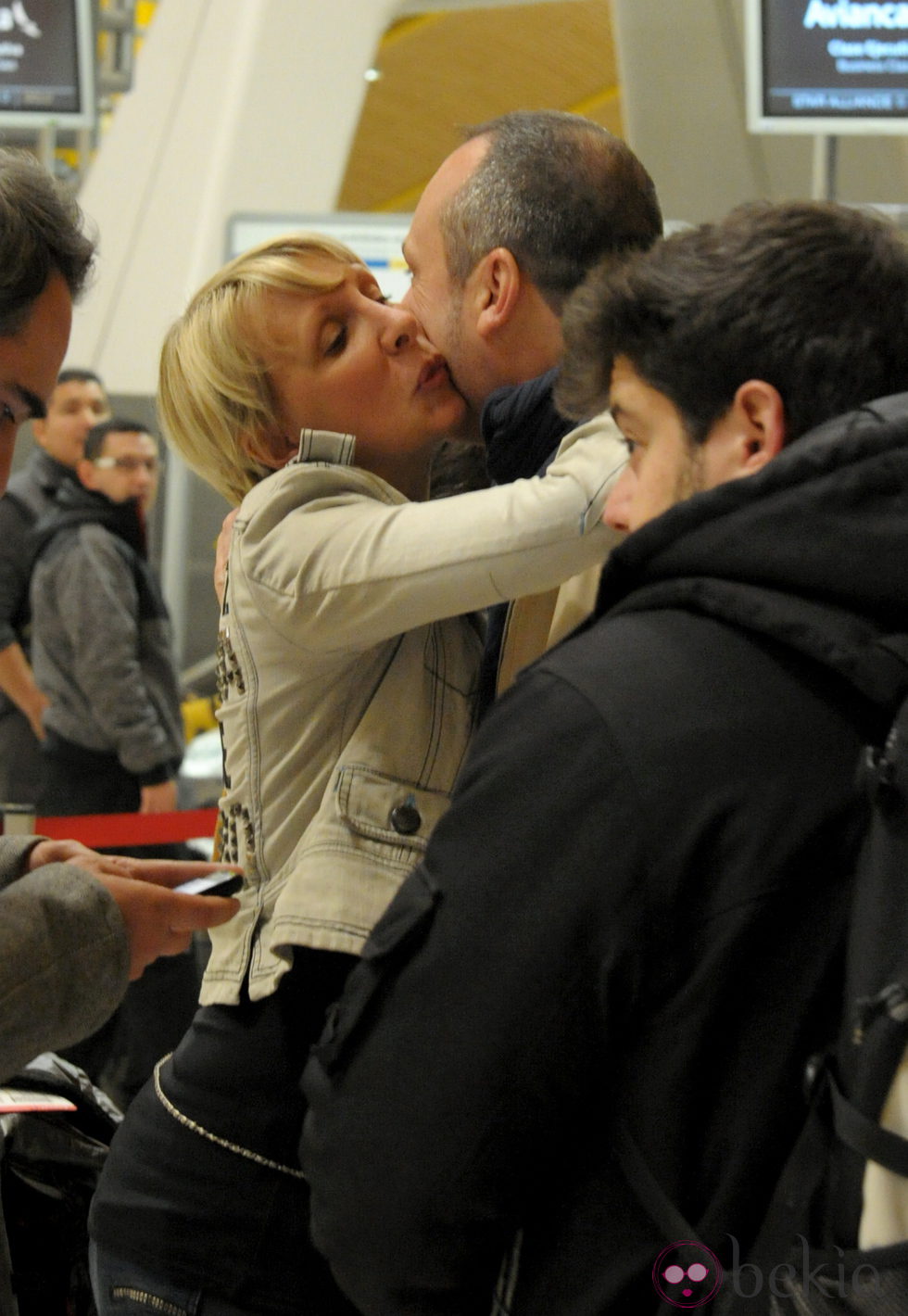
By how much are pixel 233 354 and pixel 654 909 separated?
2.95 ft

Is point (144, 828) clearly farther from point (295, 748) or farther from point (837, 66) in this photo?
point (837, 66)

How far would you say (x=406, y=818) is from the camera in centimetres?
143

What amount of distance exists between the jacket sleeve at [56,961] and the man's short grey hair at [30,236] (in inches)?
23.6

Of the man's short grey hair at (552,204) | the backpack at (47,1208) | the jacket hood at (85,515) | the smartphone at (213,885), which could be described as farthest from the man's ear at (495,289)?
the jacket hood at (85,515)

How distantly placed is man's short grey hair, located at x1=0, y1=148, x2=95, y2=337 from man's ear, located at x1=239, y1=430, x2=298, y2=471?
0.28m

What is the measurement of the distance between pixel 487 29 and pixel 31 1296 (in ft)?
40.2

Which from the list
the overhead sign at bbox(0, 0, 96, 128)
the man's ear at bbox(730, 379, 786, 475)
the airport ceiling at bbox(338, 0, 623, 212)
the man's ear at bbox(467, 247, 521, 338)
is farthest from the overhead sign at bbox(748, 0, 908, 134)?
the airport ceiling at bbox(338, 0, 623, 212)

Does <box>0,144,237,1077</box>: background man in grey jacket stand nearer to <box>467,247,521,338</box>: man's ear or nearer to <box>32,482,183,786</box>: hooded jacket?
<box>467,247,521,338</box>: man's ear

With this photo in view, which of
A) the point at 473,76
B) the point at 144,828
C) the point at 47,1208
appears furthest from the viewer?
the point at 473,76

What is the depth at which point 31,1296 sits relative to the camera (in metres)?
1.81

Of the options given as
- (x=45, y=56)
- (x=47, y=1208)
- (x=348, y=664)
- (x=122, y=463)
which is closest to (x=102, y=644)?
(x=122, y=463)

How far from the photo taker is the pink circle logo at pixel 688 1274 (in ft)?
3.22

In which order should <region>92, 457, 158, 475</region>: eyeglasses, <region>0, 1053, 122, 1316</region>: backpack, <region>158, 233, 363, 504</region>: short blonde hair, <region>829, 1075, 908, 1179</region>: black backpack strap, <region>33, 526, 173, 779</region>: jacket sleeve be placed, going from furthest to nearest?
<region>92, 457, 158, 475</region>: eyeglasses → <region>33, 526, 173, 779</region>: jacket sleeve → <region>0, 1053, 122, 1316</region>: backpack → <region>158, 233, 363, 504</region>: short blonde hair → <region>829, 1075, 908, 1179</region>: black backpack strap

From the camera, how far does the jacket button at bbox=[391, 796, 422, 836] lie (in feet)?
4.68
